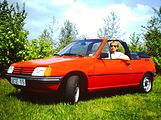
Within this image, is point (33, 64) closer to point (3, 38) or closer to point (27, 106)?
point (27, 106)

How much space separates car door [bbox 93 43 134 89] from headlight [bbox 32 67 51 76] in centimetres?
135

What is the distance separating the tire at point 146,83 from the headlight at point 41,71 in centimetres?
383

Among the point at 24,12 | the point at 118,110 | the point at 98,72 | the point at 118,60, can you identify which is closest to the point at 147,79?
the point at 118,60

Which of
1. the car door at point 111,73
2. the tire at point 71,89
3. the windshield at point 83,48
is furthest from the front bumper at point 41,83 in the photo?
the windshield at point 83,48

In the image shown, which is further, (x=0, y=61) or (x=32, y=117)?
(x=0, y=61)

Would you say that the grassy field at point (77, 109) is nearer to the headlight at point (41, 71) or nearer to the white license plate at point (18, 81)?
the white license plate at point (18, 81)

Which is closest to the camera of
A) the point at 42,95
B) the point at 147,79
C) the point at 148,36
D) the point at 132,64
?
the point at 42,95

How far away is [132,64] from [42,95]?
2733 millimetres

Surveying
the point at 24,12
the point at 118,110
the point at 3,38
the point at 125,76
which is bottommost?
the point at 118,110

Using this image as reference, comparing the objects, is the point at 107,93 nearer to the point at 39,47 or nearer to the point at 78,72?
the point at 78,72

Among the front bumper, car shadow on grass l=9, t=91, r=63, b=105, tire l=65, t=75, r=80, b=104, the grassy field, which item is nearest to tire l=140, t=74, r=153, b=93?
the grassy field

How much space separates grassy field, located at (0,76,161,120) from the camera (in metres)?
5.28

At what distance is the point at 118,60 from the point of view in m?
7.83

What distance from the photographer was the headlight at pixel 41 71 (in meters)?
6.09
